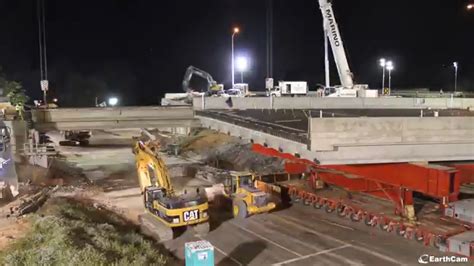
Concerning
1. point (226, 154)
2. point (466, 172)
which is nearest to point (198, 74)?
point (226, 154)

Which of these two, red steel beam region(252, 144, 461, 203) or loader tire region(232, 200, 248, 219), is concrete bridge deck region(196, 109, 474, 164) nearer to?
red steel beam region(252, 144, 461, 203)

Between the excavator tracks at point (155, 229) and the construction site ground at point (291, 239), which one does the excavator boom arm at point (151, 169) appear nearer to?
the excavator tracks at point (155, 229)

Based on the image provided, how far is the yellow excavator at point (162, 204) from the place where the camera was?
64.6ft

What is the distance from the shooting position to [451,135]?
1906 cm

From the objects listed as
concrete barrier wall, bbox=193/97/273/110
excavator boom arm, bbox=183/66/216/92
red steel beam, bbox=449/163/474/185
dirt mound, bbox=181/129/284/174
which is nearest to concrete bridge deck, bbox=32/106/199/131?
concrete barrier wall, bbox=193/97/273/110

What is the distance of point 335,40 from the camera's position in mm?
45031

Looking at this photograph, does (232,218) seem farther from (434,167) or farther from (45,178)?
(45,178)

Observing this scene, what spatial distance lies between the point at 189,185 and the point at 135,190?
11.9 feet

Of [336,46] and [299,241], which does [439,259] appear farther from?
[336,46]

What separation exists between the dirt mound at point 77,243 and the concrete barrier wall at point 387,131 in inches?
281

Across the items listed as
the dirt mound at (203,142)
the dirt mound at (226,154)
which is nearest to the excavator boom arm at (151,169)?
the dirt mound at (226,154)

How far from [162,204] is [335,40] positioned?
29885 mm

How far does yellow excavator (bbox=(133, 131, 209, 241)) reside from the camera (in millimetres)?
19703

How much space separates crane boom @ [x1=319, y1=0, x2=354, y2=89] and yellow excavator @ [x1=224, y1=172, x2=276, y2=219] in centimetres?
2356
